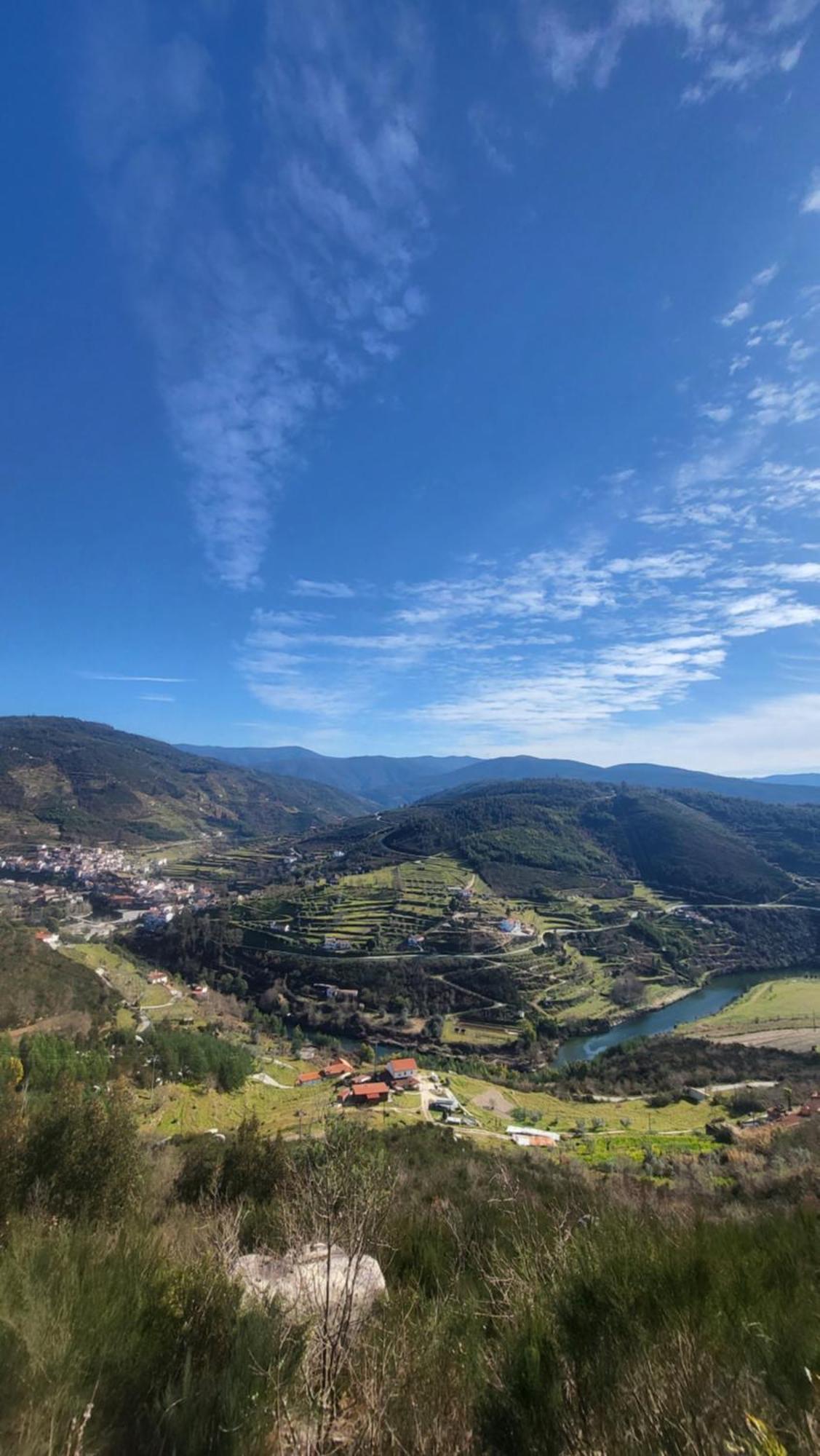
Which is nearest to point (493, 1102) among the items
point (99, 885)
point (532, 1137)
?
point (532, 1137)

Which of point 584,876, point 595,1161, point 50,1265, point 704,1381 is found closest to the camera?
point 704,1381

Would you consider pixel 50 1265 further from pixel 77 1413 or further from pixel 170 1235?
pixel 170 1235

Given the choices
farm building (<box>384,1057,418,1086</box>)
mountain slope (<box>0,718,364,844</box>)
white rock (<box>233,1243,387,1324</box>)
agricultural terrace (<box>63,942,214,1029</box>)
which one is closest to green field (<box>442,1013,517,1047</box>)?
farm building (<box>384,1057,418,1086</box>)

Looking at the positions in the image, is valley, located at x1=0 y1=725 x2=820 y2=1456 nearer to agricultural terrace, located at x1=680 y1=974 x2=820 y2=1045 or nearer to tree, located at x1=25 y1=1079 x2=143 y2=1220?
tree, located at x1=25 y1=1079 x2=143 y2=1220

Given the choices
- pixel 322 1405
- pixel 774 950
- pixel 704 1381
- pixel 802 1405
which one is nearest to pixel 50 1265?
pixel 322 1405

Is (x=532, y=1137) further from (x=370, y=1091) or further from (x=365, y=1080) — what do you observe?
(x=365, y=1080)
